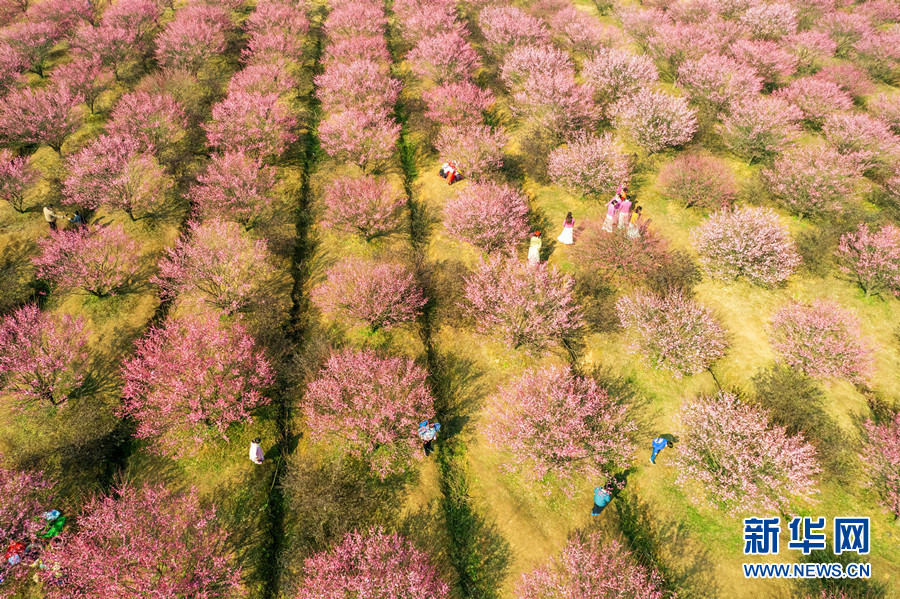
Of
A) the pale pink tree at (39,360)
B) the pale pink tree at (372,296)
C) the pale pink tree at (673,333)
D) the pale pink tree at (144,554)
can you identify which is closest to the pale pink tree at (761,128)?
the pale pink tree at (673,333)

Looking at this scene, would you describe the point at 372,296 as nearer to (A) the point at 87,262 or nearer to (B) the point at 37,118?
(A) the point at 87,262

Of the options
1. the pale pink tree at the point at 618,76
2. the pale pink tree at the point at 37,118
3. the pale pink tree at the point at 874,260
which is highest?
the pale pink tree at the point at 37,118

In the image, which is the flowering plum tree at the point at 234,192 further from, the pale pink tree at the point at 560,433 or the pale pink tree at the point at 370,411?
the pale pink tree at the point at 560,433

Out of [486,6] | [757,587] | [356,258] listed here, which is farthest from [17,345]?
[486,6]

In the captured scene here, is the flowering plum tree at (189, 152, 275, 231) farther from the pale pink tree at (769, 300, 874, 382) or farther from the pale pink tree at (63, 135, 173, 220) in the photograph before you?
the pale pink tree at (769, 300, 874, 382)

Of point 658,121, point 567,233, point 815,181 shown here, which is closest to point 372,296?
point 567,233

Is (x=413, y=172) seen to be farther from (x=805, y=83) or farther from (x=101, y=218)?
(x=805, y=83)

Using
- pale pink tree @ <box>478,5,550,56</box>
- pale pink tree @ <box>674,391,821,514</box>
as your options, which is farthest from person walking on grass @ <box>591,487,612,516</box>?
pale pink tree @ <box>478,5,550,56</box>
